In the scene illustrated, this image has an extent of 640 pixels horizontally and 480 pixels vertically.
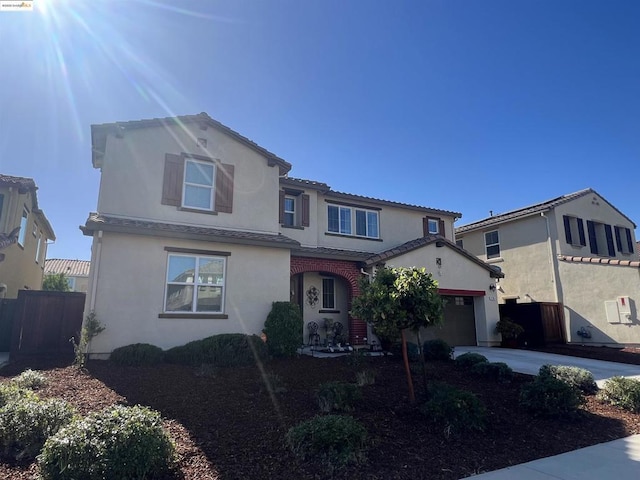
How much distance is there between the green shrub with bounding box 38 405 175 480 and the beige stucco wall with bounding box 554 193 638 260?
2110cm

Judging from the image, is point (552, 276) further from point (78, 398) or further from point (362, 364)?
point (78, 398)

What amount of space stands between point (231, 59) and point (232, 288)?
21.9 feet

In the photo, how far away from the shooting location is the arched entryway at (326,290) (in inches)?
593

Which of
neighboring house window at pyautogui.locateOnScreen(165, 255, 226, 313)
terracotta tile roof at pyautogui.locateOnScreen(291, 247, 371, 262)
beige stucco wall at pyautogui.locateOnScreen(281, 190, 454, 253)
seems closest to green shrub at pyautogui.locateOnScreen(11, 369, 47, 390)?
neighboring house window at pyautogui.locateOnScreen(165, 255, 226, 313)

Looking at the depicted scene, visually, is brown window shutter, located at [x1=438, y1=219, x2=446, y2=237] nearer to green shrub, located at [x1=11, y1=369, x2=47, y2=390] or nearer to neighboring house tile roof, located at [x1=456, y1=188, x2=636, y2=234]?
neighboring house tile roof, located at [x1=456, y1=188, x2=636, y2=234]

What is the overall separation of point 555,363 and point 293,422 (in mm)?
10875

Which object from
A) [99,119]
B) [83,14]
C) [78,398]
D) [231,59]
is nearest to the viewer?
[78,398]

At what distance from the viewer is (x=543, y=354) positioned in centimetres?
1530

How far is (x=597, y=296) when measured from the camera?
61.5ft

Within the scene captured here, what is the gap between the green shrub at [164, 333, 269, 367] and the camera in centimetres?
1034

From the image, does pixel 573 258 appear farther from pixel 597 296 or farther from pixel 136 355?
pixel 136 355

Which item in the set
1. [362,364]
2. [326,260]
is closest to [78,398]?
[362,364]

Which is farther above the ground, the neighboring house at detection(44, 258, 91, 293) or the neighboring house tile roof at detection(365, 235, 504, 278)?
the neighboring house at detection(44, 258, 91, 293)

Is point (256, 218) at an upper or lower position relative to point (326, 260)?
upper
